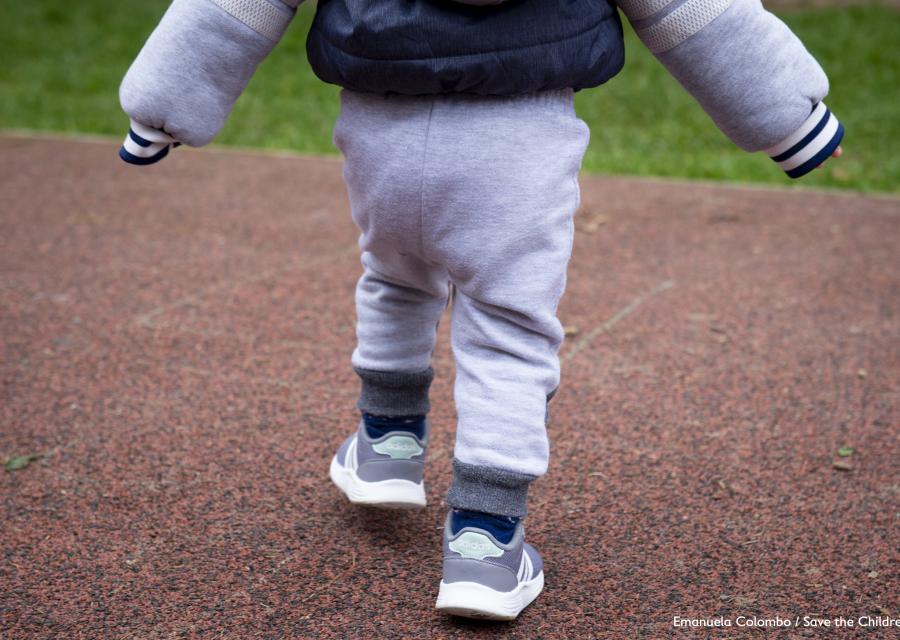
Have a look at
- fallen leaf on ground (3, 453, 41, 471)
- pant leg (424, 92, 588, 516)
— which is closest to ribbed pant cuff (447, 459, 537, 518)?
pant leg (424, 92, 588, 516)

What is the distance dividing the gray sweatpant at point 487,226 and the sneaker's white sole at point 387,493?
31 centimetres

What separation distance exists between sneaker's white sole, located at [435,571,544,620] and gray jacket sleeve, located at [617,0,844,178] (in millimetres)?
918

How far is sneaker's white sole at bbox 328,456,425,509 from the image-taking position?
2.15 m

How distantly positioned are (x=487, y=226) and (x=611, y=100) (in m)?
6.14

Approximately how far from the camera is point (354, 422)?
2719mm

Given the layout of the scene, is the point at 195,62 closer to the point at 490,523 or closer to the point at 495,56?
the point at 495,56

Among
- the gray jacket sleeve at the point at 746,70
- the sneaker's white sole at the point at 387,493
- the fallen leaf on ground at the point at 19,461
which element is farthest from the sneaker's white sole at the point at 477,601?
the fallen leaf on ground at the point at 19,461

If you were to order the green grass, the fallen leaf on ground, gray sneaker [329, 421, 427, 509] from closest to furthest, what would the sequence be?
gray sneaker [329, 421, 427, 509] → the fallen leaf on ground → the green grass

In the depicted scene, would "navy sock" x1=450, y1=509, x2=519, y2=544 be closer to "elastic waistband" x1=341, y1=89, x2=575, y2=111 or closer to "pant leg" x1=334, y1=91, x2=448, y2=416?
"pant leg" x1=334, y1=91, x2=448, y2=416

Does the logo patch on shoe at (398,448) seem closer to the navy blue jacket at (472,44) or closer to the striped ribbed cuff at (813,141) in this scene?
the navy blue jacket at (472,44)

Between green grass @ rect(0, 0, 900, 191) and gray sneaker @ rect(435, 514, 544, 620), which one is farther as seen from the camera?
green grass @ rect(0, 0, 900, 191)

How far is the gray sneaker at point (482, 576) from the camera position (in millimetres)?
1795

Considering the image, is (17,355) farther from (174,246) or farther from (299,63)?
(299,63)

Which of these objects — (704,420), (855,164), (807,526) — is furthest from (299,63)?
(807,526)
